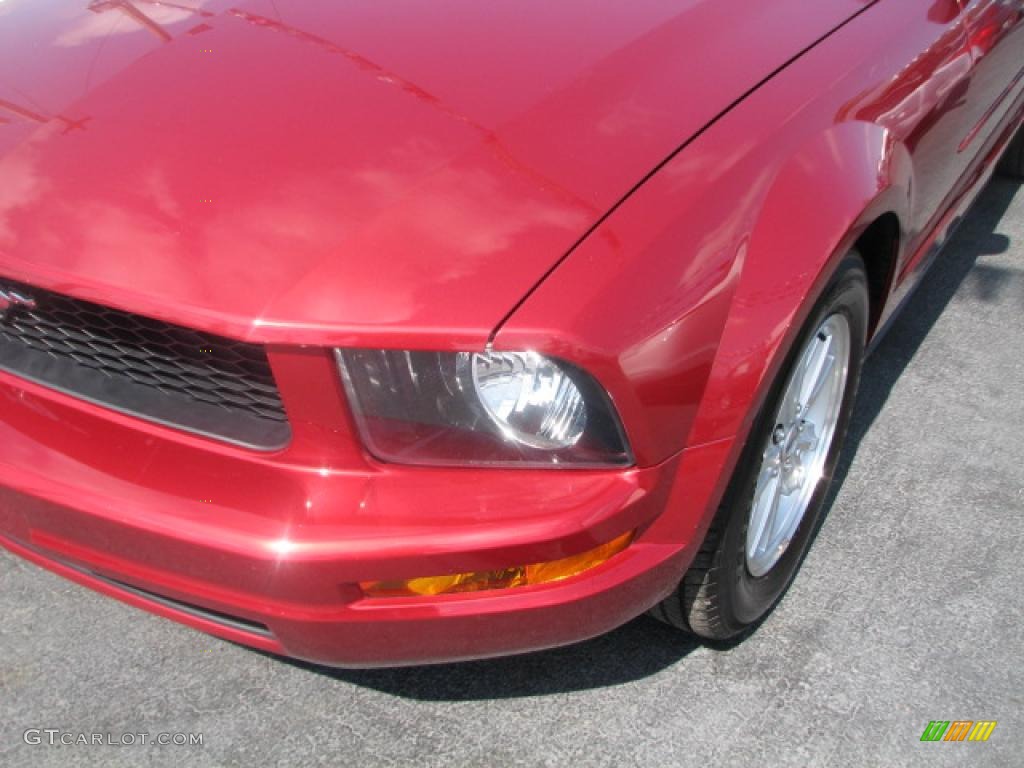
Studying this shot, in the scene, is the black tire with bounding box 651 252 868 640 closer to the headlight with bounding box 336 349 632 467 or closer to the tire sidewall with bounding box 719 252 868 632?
the tire sidewall with bounding box 719 252 868 632

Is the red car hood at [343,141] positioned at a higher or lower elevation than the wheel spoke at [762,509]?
higher

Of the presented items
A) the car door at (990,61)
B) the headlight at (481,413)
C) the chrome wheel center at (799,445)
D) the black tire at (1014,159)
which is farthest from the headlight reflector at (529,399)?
the black tire at (1014,159)

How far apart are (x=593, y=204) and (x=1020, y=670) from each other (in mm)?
1300

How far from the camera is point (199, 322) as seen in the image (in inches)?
61.7

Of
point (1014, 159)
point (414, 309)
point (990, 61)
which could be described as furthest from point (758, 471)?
point (1014, 159)

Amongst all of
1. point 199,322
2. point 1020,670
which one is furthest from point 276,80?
point 1020,670

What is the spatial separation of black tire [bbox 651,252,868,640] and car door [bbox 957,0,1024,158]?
77cm

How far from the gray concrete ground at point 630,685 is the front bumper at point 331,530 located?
0.34 meters

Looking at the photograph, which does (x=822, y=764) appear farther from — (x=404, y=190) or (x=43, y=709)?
(x=43, y=709)

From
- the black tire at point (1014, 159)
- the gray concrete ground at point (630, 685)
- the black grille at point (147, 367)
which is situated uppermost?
the black grille at point (147, 367)

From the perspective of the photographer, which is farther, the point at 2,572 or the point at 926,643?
the point at 2,572

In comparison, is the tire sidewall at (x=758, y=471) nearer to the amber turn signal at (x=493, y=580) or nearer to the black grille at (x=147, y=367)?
the amber turn signal at (x=493, y=580)

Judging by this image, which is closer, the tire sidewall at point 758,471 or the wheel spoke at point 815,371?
the tire sidewall at point 758,471

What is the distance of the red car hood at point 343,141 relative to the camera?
1595mm
